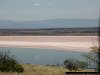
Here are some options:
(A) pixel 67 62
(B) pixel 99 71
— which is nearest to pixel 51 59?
(A) pixel 67 62

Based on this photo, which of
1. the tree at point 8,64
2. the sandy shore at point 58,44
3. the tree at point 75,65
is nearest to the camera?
the tree at point 8,64

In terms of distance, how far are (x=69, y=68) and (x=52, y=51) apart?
28.2m

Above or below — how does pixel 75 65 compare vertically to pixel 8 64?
below

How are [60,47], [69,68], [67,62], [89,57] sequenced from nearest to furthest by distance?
[89,57], [69,68], [67,62], [60,47]

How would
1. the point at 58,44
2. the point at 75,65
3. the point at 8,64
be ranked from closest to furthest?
the point at 8,64 < the point at 75,65 < the point at 58,44

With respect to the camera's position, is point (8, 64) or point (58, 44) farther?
point (58, 44)

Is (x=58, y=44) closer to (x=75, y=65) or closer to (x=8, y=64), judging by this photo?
(x=75, y=65)

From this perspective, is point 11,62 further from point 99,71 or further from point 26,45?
point 26,45

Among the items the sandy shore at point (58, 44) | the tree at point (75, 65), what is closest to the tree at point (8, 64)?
the tree at point (75, 65)

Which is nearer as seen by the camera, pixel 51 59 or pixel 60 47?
pixel 51 59

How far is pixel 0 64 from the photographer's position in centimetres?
2648

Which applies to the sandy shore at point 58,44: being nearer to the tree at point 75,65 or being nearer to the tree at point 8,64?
the tree at point 75,65

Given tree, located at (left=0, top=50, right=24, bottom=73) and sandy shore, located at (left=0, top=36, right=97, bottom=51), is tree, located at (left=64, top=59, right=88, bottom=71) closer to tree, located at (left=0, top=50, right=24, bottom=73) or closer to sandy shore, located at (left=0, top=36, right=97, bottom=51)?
tree, located at (left=0, top=50, right=24, bottom=73)

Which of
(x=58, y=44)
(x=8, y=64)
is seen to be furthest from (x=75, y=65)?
(x=58, y=44)
